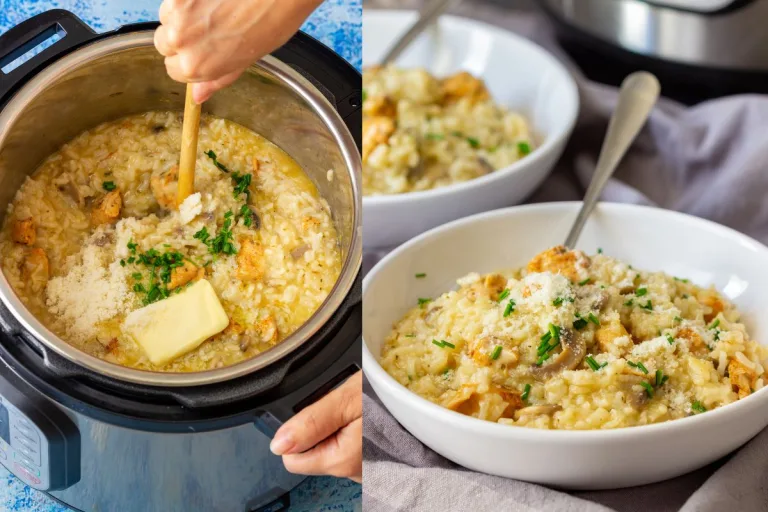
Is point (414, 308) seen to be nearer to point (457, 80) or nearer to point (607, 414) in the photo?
point (607, 414)

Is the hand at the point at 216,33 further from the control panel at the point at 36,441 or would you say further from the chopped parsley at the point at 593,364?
the chopped parsley at the point at 593,364

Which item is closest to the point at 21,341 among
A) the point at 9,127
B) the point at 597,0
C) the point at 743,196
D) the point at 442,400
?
the point at 9,127

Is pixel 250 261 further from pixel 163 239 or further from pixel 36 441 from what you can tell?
pixel 36 441

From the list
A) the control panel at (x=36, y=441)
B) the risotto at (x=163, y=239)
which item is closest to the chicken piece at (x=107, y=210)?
the risotto at (x=163, y=239)

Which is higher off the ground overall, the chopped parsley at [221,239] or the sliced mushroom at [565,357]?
the chopped parsley at [221,239]

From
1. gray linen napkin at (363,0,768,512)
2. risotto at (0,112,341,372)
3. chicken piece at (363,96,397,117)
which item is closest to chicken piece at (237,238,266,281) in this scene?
risotto at (0,112,341,372)

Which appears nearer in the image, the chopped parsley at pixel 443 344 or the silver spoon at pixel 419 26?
the chopped parsley at pixel 443 344
